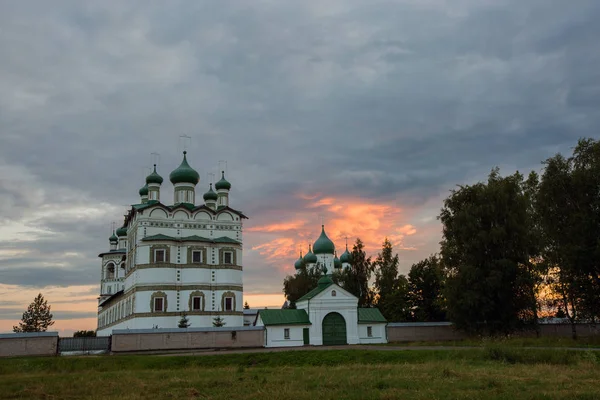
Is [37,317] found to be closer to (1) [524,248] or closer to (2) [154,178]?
(2) [154,178]

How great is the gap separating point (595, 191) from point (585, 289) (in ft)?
17.4

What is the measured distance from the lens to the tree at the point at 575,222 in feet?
99.9

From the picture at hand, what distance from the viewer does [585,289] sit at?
1235 inches

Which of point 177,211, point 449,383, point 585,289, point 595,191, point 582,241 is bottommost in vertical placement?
point 449,383

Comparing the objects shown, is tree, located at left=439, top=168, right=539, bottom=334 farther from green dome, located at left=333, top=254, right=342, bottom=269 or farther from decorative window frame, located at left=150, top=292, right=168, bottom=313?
green dome, located at left=333, top=254, right=342, bottom=269

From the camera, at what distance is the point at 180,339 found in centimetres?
3575

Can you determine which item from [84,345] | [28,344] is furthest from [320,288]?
[28,344]

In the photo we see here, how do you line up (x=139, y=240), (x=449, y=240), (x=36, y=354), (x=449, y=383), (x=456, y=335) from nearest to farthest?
(x=449, y=383), (x=36, y=354), (x=449, y=240), (x=456, y=335), (x=139, y=240)

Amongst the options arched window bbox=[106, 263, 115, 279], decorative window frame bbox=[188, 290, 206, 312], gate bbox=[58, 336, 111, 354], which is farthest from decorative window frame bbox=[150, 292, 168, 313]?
arched window bbox=[106, 263, 115, 279]

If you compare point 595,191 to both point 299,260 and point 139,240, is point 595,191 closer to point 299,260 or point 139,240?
point 139,240

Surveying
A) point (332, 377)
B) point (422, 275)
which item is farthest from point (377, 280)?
point (332, 377)

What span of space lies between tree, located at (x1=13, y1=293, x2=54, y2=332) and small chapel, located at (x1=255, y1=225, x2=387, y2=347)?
43775 millimetres

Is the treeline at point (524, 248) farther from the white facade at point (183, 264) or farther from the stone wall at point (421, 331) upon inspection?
Answer: the white facade at point (183, 264)

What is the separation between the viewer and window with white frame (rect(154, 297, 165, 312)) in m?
44.2
